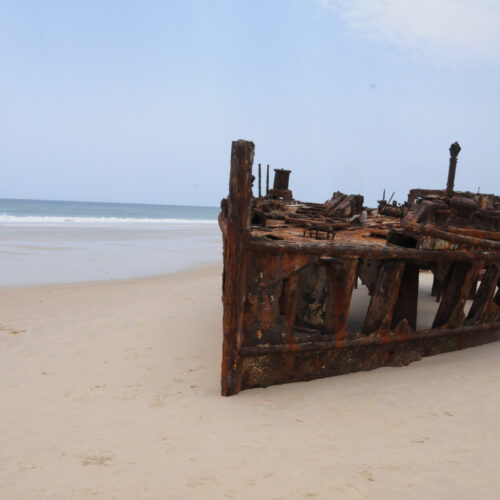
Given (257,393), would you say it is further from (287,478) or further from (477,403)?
(477,403)

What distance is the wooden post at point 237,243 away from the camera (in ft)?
14.9

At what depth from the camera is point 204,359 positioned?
6.30 meters

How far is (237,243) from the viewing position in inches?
179

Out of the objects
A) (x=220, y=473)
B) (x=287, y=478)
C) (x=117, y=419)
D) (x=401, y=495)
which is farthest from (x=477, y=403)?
(x=117, y=419)

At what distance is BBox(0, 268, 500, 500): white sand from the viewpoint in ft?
10.9

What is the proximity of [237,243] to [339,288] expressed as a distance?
141 centimetres

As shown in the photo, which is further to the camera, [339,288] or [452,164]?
[452,164]

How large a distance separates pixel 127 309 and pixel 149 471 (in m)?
6.10

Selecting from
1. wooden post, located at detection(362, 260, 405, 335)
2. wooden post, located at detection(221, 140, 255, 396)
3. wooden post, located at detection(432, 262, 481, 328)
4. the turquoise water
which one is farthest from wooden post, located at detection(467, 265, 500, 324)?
the turquoise water

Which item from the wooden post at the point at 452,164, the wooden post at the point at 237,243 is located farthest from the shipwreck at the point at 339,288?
the wooden post at the point at 452,164

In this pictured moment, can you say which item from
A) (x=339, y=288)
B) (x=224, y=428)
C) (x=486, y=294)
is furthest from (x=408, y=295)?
(x=224, y=428)

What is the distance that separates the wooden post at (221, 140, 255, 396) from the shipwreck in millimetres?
10

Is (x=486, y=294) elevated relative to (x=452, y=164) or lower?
lower

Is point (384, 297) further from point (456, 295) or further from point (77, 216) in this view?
point (77, 216)
